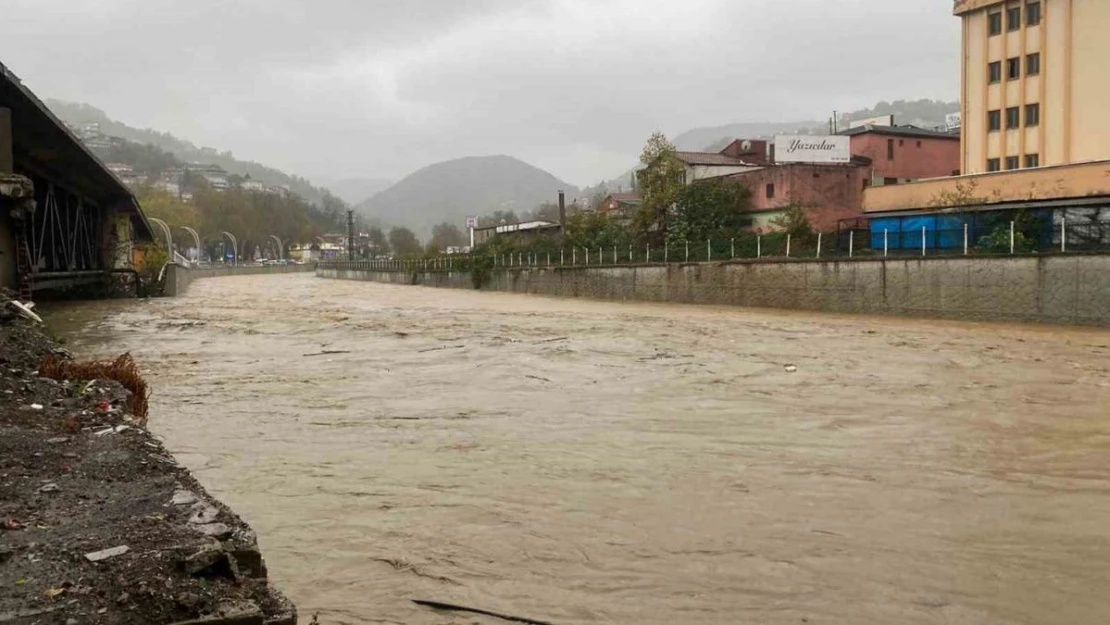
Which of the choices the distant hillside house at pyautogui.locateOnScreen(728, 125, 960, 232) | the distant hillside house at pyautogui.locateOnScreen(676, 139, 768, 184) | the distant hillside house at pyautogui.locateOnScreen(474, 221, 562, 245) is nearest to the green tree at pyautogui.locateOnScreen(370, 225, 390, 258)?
the distant hillside house at pyautogui.locateOnScreen(474, 221, 562, 245)

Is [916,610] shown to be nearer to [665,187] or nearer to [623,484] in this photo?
[623,484]

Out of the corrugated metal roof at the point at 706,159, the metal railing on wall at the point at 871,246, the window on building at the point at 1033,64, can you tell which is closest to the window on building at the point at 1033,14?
the window on building at the point at 1033,64

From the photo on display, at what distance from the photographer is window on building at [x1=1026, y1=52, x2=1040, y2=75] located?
43.2m

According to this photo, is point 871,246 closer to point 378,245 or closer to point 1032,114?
point 1032,114

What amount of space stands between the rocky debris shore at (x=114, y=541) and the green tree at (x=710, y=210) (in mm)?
46493

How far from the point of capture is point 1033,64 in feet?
143

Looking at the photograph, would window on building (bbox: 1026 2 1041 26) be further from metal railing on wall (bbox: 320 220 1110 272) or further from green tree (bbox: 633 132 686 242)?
green tree (bbox: 633 132 686 242)

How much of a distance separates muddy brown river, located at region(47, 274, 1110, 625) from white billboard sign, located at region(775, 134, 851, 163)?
38.2 meters

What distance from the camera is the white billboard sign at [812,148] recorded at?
179 ft

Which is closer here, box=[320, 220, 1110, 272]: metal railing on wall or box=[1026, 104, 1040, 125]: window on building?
box=[320, 220, 1110, 272]: metal railing on wall

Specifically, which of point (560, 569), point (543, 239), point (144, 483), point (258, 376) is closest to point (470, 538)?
point (560, 569)

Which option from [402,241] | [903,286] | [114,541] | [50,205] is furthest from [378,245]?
[114,541]

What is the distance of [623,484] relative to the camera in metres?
7.98

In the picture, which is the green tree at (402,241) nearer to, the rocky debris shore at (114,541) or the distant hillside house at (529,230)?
the distant hillside house at (529,230)
